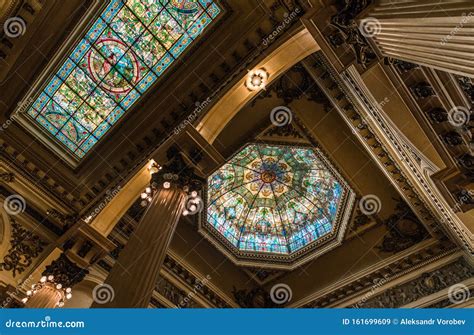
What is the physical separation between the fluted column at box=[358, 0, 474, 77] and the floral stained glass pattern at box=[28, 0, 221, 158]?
4.01 m

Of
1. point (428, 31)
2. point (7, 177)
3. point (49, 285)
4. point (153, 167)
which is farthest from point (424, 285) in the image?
point (7, 177)

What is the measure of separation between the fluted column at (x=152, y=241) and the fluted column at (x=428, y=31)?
3126 millimetres

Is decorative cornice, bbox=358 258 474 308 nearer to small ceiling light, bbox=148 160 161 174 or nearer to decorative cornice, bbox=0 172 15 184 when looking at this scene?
small ceiling light, bbox=148 160 161 174

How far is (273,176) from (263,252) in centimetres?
271

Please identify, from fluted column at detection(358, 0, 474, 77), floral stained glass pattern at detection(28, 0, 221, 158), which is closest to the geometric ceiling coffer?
floral stained glass pattern at detection(28, 0, 221, 158)

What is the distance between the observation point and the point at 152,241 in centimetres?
405

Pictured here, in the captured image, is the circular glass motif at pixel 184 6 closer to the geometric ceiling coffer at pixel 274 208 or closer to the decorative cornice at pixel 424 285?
the geometric ceiling coffer at pixel 274 208

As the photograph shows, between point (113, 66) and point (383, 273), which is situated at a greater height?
point (383, 273)

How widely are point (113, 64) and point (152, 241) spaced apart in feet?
15.6

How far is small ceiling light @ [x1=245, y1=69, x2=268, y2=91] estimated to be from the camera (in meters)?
6.01

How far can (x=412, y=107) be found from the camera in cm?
565

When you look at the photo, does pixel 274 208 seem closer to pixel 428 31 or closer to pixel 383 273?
pixel 383 273

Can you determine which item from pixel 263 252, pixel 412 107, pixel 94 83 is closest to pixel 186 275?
pixel 263 252

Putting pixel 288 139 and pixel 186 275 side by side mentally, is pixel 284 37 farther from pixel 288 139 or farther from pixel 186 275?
pixel 186 275
